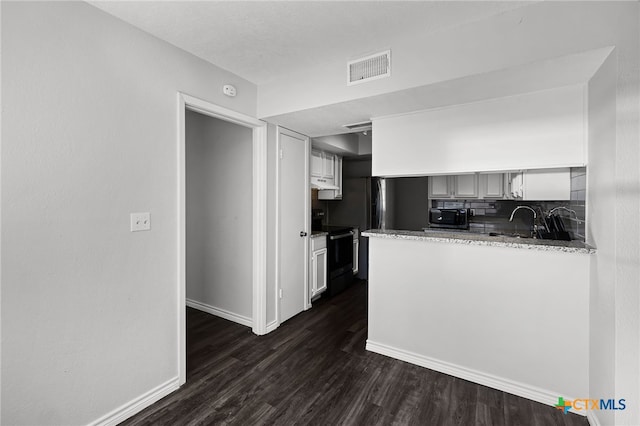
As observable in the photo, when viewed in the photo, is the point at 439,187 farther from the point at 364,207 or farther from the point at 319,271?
the point at 319,271

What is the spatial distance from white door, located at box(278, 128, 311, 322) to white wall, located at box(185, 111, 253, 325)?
1.15 feet

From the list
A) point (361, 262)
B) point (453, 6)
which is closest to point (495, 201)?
point (361, 262)

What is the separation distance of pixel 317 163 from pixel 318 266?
4.76 ft

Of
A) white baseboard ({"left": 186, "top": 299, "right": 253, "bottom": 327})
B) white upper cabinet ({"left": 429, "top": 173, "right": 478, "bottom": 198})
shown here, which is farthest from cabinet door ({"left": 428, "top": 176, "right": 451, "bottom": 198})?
white baseboard ({"left": 186, "top": 299, "right": 253, "bottom": 327})

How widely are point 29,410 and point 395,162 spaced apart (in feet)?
9.20

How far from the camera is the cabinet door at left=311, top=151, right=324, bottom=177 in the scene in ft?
13.1

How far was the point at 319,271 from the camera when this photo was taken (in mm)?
3854

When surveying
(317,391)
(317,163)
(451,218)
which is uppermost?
(317,163)

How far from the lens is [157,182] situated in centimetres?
197

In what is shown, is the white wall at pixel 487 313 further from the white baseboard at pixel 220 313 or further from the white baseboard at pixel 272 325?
the white baseboard at pixel 220 313

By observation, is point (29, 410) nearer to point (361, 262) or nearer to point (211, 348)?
point (211, 348)

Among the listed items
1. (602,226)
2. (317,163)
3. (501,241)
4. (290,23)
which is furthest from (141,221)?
(602,226)

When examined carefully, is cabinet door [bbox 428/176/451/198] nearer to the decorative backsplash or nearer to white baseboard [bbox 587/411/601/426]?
the decorative backsplash

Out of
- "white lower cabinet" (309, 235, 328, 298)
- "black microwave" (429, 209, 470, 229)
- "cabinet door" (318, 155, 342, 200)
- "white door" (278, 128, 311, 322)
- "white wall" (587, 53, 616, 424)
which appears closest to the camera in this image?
"white wall" (587, 53, 616, 424)
